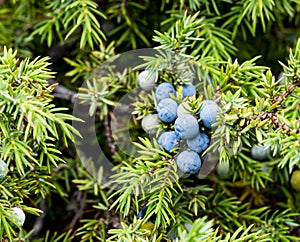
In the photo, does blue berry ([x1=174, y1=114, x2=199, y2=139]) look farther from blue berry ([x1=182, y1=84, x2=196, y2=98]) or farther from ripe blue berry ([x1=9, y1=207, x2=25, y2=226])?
ripe blue berry ([x1=9, y1=207, x2=25, y2=226])

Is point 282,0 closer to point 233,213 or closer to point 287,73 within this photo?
point 287,73

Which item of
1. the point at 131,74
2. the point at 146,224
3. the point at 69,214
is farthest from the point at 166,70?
the point at 69,214

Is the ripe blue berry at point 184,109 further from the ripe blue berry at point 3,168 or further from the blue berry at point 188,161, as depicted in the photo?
the ripe blue berry at point 3,168

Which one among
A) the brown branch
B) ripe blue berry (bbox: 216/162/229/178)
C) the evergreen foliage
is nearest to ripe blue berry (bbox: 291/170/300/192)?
the evergreen foliage

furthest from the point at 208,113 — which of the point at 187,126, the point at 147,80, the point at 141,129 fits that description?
the point at 141,129

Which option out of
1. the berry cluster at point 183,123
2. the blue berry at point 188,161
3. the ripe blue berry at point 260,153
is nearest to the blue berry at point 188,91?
the berry cluster at point 183,123

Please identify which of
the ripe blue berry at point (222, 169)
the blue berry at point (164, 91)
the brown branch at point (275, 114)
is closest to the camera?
the brown branch at point (275, 114)
